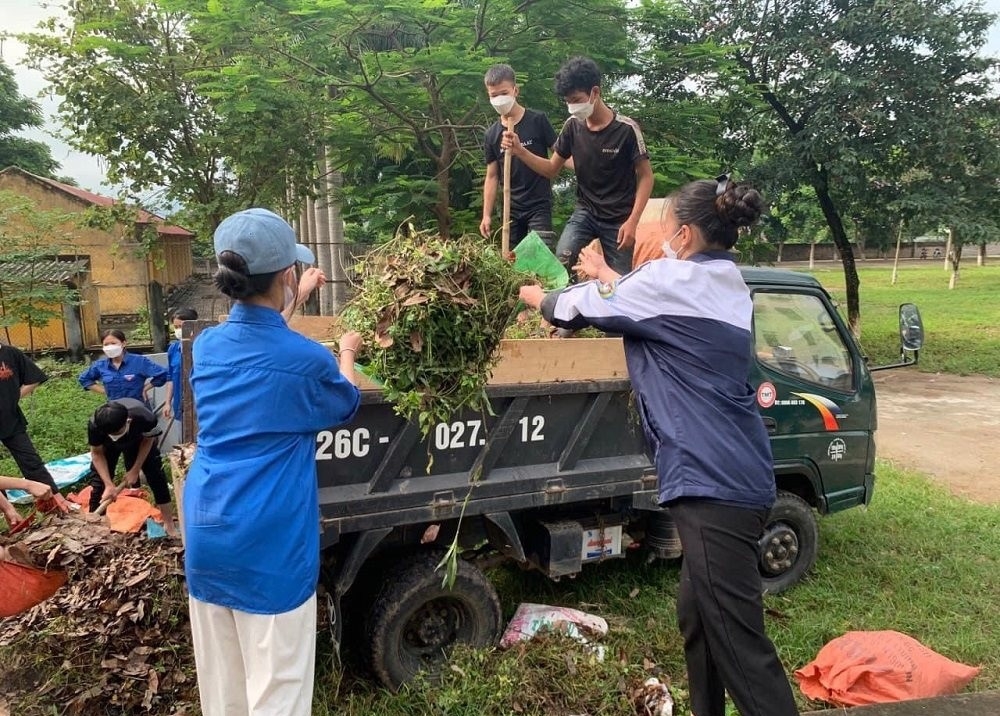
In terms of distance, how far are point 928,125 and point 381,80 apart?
8450 mm

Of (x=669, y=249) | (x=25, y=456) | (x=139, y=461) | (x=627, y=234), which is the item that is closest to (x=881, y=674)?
(x=669, y=249)

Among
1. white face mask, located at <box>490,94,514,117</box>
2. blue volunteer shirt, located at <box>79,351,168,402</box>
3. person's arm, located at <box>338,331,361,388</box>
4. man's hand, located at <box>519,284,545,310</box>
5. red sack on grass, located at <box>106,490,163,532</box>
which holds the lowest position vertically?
red sack on grass, located at <box>106,490,163,532</box>

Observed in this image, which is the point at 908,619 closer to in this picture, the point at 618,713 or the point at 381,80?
the point at 618,713

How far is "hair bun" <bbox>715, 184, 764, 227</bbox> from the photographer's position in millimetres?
2277

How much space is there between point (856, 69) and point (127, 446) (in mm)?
11305

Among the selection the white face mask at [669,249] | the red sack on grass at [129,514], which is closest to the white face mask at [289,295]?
the white face mask at [669,249]

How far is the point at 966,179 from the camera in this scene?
11.8 metres

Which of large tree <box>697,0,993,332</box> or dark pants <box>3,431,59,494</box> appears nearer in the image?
dark pants <box>3,431,59,494</box>

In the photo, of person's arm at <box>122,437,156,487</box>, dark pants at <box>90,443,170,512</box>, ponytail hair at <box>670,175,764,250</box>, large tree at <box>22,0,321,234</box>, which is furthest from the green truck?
large tree at <box>22,0,321,234</box>

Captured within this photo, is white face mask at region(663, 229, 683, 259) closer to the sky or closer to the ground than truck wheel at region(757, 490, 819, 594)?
closer to the sky

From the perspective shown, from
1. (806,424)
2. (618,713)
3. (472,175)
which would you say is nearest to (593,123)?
(806,424)

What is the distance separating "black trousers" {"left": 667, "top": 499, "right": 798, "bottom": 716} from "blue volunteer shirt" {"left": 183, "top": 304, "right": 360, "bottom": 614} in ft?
3.84

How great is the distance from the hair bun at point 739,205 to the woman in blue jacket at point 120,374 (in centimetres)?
563

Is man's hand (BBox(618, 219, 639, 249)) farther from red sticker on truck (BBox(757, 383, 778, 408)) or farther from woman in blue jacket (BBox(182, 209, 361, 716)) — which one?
woman in blue jacket (BBox(182, 209, 361, 716))
